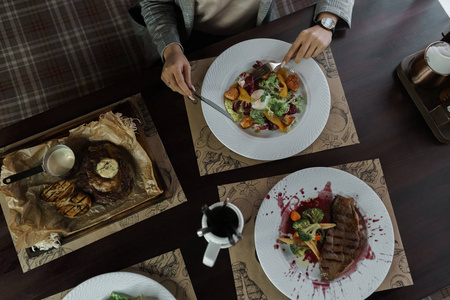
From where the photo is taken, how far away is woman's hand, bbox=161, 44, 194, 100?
3.79 ft

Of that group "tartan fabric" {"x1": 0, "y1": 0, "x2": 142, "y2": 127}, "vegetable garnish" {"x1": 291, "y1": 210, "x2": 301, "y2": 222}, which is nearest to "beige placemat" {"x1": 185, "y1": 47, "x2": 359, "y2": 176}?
"vegetable garnish" {"x1": 291, "y1": 210, "x2": 301, "y2": 222}

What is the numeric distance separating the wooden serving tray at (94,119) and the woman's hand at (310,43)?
64cm

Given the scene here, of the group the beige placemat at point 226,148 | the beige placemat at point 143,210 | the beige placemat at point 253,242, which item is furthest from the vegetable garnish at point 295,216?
the beige placemat at point 143,210

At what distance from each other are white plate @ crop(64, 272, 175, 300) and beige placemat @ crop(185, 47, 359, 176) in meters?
0.44

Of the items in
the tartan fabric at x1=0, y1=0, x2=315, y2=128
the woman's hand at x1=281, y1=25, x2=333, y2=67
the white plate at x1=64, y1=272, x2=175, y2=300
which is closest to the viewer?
the white plate at x1=64, y1=272, x2=175, y2=300

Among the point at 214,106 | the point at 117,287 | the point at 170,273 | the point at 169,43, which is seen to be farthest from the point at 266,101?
the point at 117,287

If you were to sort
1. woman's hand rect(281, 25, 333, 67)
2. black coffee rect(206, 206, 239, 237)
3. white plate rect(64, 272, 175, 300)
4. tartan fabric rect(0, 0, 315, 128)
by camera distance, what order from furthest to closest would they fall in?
tartan fabric rect(0, 0, 315, 128)
woman's hand rect(281, 25, 333, 67)
white plate rect(64, 272, 175, 300)
black coffee rect(206, 206, 239, 237)

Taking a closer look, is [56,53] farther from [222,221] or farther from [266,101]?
[222,221]

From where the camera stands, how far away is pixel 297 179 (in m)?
1.14

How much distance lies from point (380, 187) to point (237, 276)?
0.65 metres

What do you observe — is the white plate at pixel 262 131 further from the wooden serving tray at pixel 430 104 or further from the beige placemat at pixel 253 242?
the wooden serving tray at pixel 430 104

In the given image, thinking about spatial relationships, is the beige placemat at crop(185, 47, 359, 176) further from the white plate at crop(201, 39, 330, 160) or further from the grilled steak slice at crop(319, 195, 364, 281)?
the grilled steak slice at crop(319, 195, 364, 281)

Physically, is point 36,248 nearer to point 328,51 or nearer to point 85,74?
point 85,74

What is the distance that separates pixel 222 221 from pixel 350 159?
584 mm
